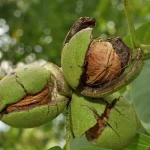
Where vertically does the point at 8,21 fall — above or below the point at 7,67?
above

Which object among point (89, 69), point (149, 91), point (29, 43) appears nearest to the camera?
point (89, 69)

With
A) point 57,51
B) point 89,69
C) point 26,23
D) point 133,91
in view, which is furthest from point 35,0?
point 89,69

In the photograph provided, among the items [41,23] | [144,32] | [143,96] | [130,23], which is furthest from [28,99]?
[41,23]

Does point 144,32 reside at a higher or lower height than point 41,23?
higher

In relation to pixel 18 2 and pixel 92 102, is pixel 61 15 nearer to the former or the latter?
pixel 18 2

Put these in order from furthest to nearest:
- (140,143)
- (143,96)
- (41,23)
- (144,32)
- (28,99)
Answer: (41,23) → (144,32) → (143,96) → (140,143) → (28,99)

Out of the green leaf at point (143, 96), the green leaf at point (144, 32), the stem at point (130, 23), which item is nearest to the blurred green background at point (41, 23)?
the green leaf at point (144, 32)

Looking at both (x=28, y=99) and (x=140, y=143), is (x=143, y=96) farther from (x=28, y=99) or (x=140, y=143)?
(x=28, y=99)
